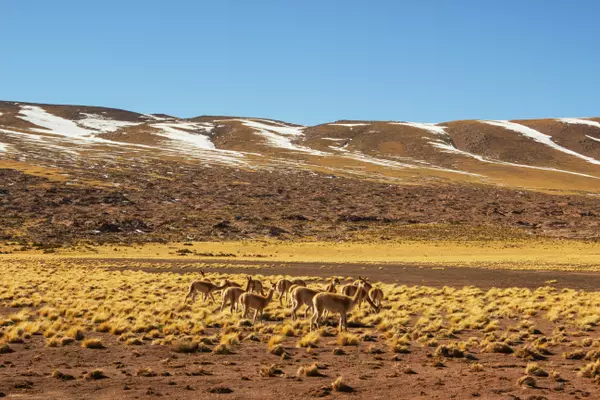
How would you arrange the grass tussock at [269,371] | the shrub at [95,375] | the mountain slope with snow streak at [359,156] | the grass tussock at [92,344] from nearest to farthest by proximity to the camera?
the shrub at [95,375], the grass tussock at [269,371], the grass tussock at [92,344], the mountain slope with snow streak at [359,156]

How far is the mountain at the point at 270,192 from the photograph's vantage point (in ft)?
257

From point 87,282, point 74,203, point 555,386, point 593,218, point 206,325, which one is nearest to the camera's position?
point 555,386

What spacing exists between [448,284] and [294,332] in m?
18.1

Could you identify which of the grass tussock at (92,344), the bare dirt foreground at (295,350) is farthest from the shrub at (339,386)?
the grass tussock at (92,344)

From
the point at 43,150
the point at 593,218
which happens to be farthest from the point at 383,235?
the point at 43,150

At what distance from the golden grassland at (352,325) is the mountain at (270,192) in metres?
48.9

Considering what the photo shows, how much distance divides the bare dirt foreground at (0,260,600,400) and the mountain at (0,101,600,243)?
51718mm

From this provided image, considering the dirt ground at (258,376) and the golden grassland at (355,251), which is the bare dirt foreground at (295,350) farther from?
the golden grassland at (355,251)

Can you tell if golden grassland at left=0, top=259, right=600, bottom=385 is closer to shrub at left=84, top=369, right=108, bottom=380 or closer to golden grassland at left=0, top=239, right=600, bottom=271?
shrub at left=84, top=369, right=108, bottom=380

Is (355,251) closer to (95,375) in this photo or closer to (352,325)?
(352,325)

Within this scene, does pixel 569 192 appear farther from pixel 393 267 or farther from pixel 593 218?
pixel 393 267

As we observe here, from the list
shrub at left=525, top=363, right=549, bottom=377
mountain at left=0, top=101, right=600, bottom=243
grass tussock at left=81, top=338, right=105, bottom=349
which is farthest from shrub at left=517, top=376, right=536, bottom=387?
mountain at left=0, top=101, right=600, bottom=243

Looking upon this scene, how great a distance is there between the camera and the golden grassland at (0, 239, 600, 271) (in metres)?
55.7

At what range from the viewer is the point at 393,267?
144 ft
